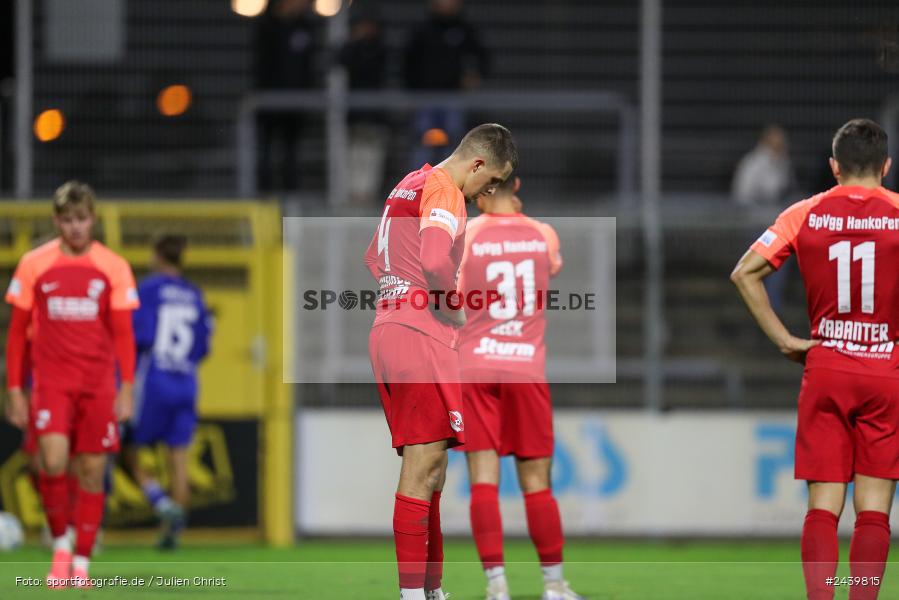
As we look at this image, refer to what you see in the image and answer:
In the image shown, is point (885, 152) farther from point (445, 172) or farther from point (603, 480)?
point (603, 480)

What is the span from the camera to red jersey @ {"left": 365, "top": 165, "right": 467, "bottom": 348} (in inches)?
255

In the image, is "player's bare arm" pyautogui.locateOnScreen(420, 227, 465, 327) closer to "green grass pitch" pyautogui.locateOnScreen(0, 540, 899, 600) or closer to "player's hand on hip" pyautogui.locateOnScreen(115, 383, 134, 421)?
"green grass pitch" pyautogui.locateOnScreen(0, 540, 899, 600)

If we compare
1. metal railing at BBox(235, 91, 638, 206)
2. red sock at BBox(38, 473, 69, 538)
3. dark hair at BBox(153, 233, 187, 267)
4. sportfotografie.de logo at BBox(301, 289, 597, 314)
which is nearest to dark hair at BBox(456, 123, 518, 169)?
sportfotografie.de logo at BBox(301, 289, 597, 314)

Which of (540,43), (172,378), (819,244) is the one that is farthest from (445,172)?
(540,43)

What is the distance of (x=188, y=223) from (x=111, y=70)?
2.26 m

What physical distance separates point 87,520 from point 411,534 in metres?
2.83

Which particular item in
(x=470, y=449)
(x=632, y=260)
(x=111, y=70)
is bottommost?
(x=470, y=449)

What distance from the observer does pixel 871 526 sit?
22.0 ft

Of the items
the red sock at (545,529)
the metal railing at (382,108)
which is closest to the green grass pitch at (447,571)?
the red sock at (545,529)

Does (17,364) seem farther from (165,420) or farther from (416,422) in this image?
(416,422)

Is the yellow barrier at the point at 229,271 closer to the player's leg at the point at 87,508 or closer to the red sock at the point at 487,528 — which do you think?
the player's leg at the point at 87,508

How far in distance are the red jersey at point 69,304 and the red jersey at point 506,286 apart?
213cm

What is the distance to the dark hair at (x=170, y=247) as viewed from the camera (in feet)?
37.3

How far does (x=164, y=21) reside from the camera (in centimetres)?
1386
